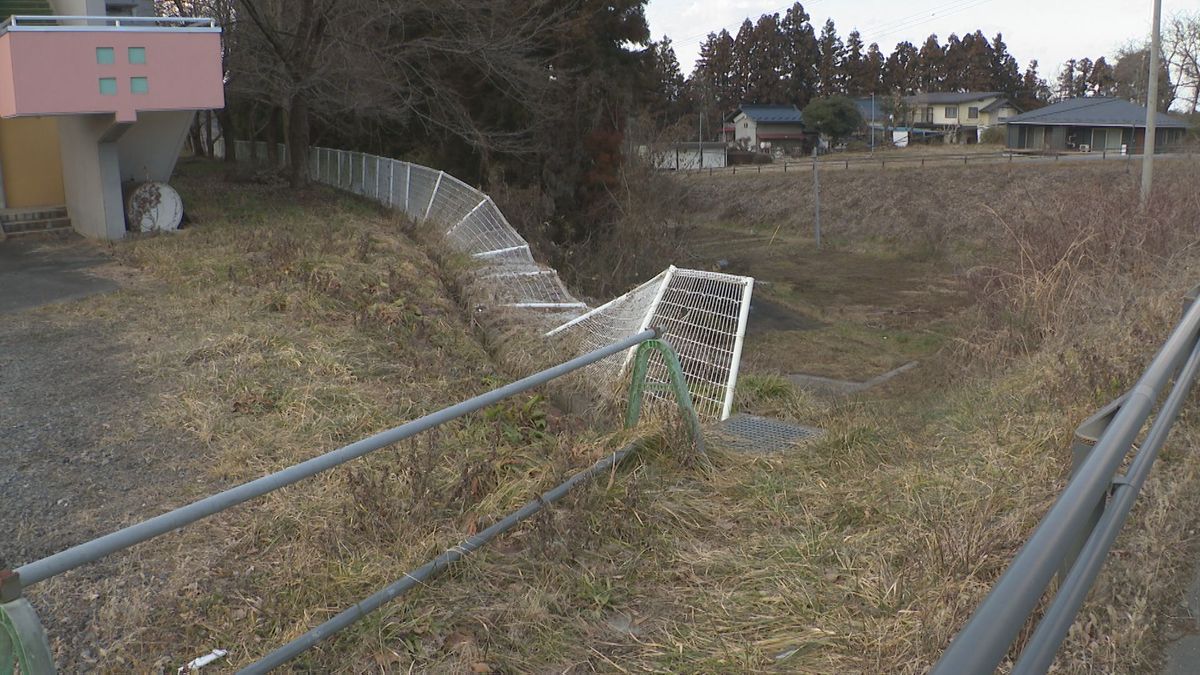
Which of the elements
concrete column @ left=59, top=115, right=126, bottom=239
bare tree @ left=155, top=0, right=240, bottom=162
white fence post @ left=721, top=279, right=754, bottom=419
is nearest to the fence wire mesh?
white fence post @ left=721, top=279, right=754, bottom=419

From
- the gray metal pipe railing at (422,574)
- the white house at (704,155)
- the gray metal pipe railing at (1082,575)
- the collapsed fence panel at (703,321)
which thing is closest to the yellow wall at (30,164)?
the collapsed fence panel at (703,321)

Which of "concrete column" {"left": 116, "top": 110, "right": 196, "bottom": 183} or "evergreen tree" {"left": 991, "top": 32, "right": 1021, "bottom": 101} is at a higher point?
"evergreen tree" {"left": 991, "top": 32, "right": 1021, "bottom": 101}

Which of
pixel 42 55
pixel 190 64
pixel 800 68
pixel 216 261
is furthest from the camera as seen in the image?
pixel 800 68

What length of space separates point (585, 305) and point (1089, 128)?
5424 centimetres

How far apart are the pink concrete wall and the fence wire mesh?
4098 mm

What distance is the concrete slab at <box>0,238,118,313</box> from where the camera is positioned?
35.7 feet

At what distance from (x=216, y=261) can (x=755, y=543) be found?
31.6 ft

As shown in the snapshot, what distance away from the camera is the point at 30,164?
1683 cm

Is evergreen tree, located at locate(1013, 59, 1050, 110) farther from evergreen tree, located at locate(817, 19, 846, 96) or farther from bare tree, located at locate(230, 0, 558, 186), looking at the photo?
bare tree, located at locate(230, 0, 558, 186)

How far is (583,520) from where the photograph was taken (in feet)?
13.3

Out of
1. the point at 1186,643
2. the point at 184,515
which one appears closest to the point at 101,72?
the point at 184,515

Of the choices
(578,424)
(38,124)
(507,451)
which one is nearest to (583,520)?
(507,451)

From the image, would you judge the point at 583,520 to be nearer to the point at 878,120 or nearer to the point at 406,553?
the point at 406,553

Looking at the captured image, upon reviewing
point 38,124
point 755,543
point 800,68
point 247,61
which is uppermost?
point 800,68
